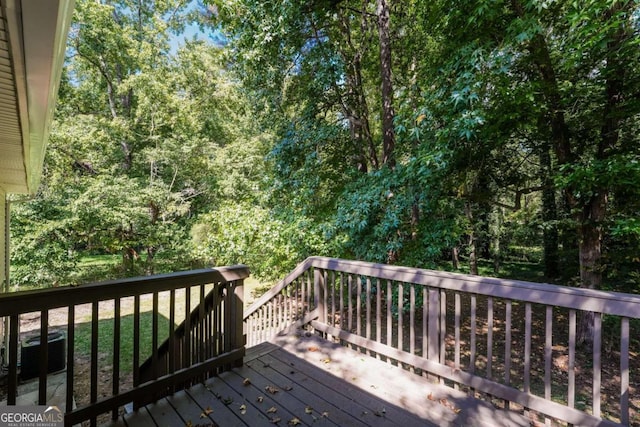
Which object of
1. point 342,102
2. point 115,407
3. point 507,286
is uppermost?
point 342,102

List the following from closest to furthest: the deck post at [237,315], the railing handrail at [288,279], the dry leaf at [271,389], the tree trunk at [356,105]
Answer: the dry leaf at [271,389] → the deck post at [237,315] → the railing handrail at [288,279] → the tree trunk at [356,105]

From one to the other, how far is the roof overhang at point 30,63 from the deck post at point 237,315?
178 cm

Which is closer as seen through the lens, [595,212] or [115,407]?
[115,407]

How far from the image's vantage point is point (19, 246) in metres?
7.81

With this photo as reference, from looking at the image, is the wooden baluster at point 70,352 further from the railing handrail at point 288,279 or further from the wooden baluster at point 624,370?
the wooden baluster at point 624,370

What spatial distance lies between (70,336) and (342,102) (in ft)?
17.6

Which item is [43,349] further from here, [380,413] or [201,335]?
[380,413]

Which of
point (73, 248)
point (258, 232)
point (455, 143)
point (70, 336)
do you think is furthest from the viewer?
point (73, 248)

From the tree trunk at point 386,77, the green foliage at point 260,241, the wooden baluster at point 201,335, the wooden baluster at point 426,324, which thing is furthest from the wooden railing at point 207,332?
the tree trunk at point 386,77

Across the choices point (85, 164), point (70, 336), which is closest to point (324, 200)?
point (70, 336)

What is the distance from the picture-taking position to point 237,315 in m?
2.61

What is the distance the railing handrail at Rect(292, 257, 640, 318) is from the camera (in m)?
1.64

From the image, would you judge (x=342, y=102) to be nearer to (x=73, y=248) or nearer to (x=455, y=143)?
(x=455, y=143)

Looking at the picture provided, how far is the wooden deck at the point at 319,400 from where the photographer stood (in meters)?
1.97
